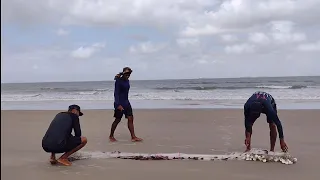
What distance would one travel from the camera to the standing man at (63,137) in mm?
5613

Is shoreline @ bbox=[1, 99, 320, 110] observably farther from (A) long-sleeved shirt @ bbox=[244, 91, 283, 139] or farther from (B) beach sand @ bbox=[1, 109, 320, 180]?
(A) long-sleeved shirt @ bbox=[244, 91, 283, 139]

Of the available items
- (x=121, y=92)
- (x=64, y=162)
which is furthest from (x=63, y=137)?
(x=121, y=92)

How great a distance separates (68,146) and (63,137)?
0.61 feet

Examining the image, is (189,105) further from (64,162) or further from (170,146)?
(64,162)

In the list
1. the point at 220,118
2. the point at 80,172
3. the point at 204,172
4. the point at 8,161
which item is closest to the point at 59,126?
the point at 80,172

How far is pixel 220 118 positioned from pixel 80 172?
287 inches

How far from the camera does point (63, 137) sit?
563cm

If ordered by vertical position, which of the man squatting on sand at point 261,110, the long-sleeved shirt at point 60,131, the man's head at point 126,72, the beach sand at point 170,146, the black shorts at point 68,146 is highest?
the man's head at point 126,72

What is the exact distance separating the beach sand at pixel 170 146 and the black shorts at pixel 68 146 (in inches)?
10.7

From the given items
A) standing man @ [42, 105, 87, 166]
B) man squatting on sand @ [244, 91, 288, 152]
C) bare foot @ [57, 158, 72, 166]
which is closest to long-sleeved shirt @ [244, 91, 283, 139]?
man squatting on sand @ [244, 91, 288, 152]

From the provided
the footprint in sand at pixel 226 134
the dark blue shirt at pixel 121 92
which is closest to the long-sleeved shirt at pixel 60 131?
the dark blue shirt at pixel 121 92

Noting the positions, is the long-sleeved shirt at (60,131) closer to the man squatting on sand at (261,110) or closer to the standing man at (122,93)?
the standing man at (122,93)

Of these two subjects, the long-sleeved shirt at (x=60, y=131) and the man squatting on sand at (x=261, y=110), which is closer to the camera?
the long-sleeved shirt at (x=60, y=131)

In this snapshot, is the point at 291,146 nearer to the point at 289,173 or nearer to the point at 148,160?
the point at 289,173
